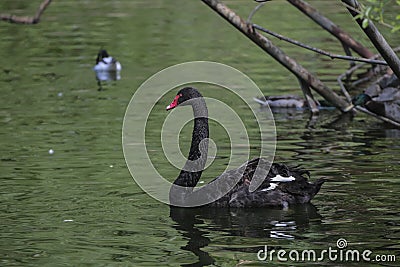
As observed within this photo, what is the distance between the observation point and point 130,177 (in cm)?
993

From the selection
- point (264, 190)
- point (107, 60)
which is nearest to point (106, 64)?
point (107, 60)

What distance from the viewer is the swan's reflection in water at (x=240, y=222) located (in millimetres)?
7781

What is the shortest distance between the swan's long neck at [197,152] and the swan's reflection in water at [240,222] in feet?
1.22

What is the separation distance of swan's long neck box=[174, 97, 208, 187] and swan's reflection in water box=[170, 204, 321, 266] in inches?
14.7

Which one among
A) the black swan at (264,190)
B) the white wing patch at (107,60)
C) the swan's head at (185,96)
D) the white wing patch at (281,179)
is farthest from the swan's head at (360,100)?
the white wing patch at (107,60)

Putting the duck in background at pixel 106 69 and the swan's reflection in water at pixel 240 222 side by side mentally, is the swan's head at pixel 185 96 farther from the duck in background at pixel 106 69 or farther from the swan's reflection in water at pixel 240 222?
the duck in background at pixel 106 69

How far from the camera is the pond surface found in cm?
750

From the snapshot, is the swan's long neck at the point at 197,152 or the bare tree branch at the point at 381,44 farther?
the swan's long neck at the point at 197,152

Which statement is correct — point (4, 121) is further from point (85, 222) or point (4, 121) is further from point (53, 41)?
point (53, 41)

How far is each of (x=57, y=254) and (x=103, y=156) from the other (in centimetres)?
355

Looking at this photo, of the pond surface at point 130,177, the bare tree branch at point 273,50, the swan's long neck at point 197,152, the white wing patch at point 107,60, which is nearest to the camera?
the pond surface at point 130,177

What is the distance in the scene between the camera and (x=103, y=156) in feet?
35.6

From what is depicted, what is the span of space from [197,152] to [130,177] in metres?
0.98

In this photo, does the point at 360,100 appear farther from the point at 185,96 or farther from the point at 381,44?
the point at 381,44
